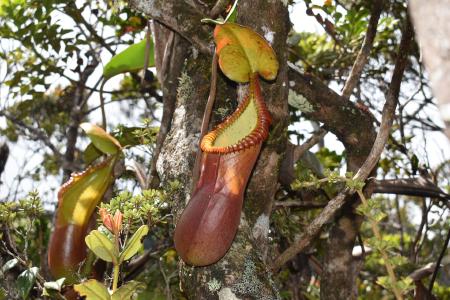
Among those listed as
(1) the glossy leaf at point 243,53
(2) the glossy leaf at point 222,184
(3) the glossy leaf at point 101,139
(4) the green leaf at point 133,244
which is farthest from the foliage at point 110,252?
(3) the glossy leaf at point 101,139

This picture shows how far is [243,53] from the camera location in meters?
1.47

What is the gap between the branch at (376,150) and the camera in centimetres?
159

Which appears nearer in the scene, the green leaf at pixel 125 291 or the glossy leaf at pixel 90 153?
the green leaf at pixel 125 291

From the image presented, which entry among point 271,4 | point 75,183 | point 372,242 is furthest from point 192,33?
point 372,242

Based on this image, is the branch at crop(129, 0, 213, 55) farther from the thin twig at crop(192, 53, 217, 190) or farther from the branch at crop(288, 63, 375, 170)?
the branch at crop(288, 63, 375, 170)

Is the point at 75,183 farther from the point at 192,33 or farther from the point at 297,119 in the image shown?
the point at 297,119

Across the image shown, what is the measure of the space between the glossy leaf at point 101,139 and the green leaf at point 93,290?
0.84 m

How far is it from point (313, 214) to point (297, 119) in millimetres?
483

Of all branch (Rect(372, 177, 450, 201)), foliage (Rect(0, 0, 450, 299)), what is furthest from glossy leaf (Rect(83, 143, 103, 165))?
branch (Rect(372, 177, 450, 201))

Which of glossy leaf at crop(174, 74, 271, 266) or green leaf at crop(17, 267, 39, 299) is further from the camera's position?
green leaf at crop(17, 267, 39, 299)

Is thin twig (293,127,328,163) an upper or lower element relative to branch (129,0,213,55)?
lower

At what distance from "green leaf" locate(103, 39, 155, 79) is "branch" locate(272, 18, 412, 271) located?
832 mm

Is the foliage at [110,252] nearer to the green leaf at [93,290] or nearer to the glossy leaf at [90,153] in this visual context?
the green leaf at [93,290]

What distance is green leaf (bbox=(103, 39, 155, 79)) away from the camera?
2.10 meters
